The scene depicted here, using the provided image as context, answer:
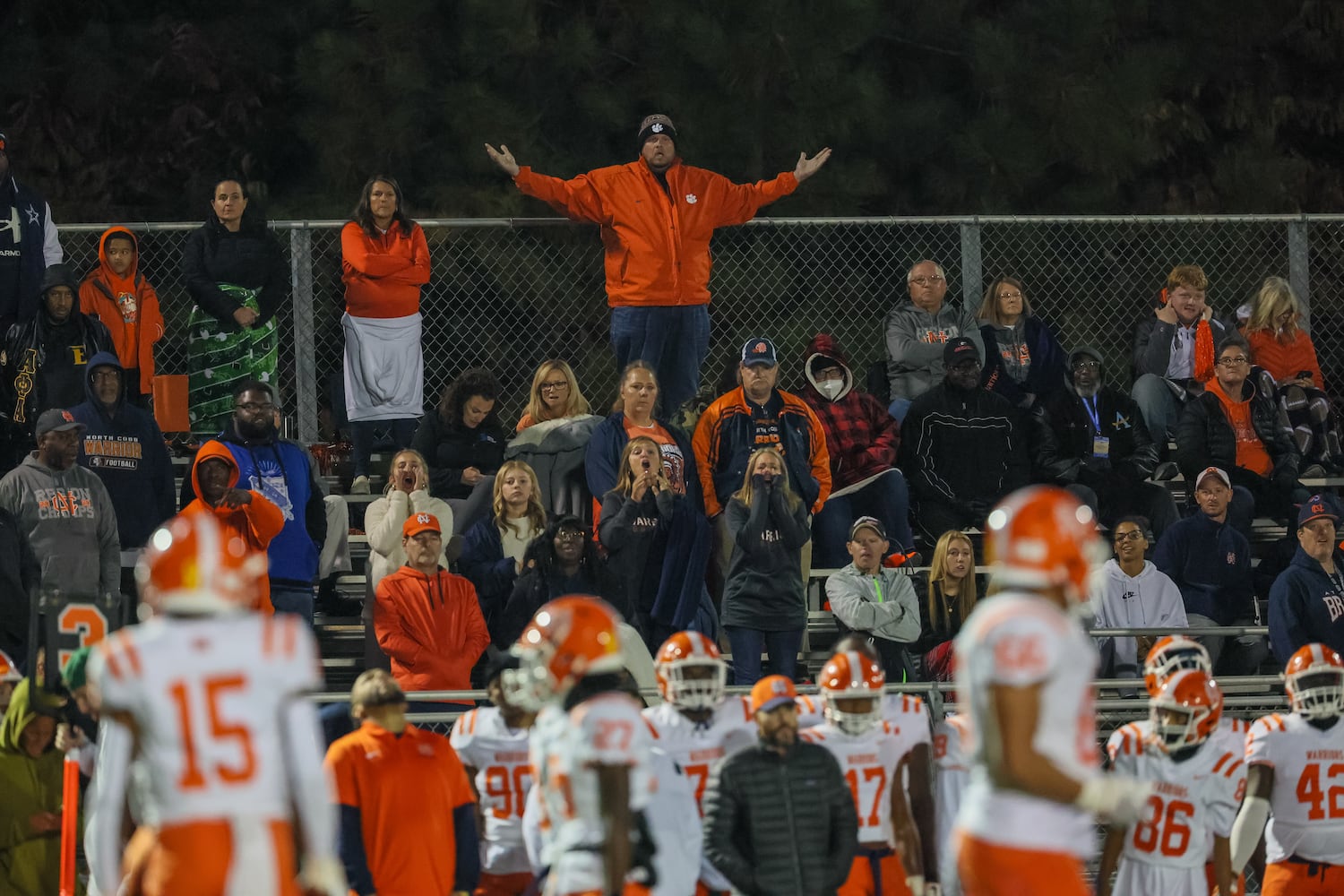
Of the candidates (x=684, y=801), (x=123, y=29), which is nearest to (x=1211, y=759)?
(x=684, y=801)

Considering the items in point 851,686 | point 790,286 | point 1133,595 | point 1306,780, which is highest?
point 790,286

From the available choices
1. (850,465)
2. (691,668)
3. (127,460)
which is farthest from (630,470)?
(127,460)

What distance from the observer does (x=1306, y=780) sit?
33.8 ft

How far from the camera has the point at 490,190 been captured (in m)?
18.7

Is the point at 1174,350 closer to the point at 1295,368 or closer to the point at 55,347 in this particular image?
the point at 1295,368

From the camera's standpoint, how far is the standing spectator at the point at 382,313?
13445mm

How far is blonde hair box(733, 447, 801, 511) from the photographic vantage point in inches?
462

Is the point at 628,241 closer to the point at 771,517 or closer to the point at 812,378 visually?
the point at 812,378

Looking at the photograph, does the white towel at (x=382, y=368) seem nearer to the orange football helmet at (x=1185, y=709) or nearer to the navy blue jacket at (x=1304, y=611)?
the navy blue jacket at (x=1304, y=611)

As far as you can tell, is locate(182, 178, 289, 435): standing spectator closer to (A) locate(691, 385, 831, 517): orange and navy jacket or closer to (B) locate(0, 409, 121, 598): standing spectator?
(B) locate(0, 409, 121, 598): standing spectator

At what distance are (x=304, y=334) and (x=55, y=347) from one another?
1.72 metres

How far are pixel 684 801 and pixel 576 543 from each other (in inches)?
97.4

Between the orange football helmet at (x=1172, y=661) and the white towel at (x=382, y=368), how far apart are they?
5.16 metres

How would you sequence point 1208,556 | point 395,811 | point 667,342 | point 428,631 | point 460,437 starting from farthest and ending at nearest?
point 667,342 → point 460,437 → point 1208,556 → point 428,631 → point 395,811
